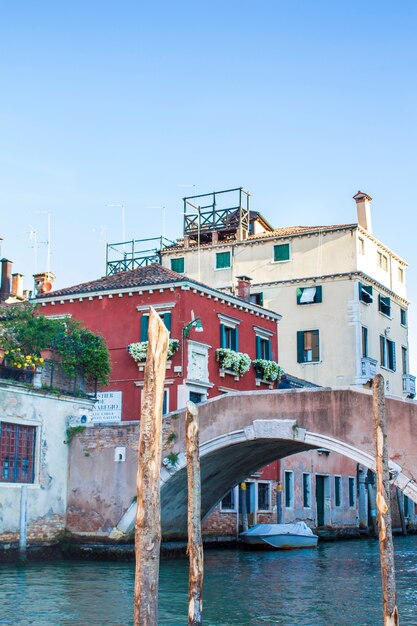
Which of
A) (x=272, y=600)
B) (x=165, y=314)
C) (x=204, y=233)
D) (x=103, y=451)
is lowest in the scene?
(x=272, y=600)

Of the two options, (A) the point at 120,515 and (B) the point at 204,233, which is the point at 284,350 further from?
(A) the point at 120,515

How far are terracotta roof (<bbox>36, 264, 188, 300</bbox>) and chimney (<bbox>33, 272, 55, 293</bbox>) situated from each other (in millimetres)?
1040

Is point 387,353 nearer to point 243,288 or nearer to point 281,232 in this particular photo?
point 281,232

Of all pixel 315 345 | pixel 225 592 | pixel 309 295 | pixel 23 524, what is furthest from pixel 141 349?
pixel 309 295

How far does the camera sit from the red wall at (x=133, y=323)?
22859 millimetres

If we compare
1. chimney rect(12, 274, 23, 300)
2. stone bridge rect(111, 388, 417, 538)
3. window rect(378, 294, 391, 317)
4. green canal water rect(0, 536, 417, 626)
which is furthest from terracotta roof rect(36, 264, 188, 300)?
window rect(378, 294, 391, 317)

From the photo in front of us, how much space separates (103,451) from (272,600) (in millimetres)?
6722

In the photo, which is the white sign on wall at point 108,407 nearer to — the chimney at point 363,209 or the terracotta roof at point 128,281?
the terracotta roof at point 128,281

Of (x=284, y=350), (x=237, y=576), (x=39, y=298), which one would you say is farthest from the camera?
(x=284, y=350)

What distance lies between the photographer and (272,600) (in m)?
13.5

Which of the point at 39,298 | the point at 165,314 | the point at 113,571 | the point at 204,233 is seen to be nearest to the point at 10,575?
the point at 113,571

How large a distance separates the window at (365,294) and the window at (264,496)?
7.75 m

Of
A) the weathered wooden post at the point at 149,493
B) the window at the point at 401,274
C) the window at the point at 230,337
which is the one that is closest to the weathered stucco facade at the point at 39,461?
the window at the point at 230,337

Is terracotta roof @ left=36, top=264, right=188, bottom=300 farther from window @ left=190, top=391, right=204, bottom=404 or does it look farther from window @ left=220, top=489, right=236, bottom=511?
window @ left=220, top=489, right=236, bottom=511
